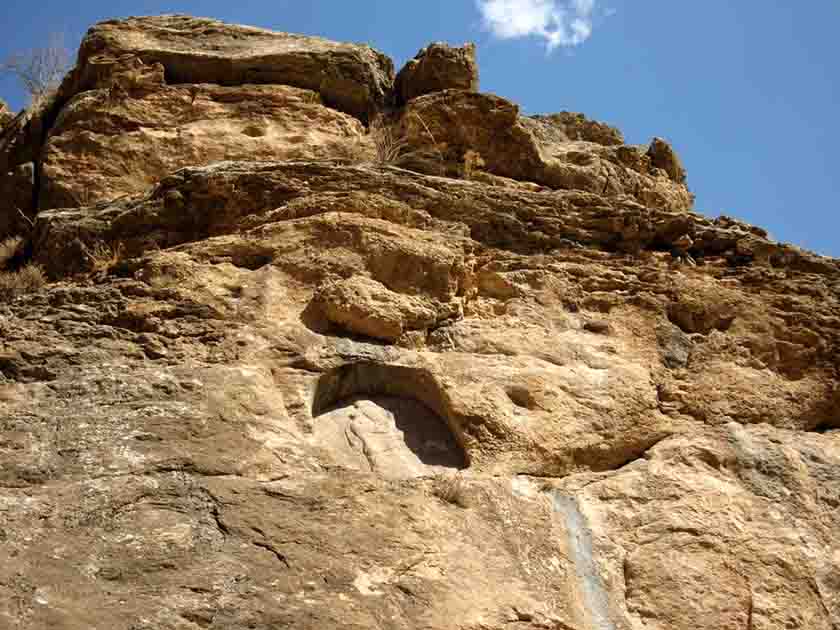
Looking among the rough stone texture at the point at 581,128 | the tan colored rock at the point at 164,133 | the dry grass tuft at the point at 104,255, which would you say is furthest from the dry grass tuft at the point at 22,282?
the rough stone texture at the point at 581,128

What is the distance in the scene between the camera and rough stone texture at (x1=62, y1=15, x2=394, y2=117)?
901cm

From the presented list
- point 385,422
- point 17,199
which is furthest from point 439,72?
point 385,422

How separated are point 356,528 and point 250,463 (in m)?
0.63

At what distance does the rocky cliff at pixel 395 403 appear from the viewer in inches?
155

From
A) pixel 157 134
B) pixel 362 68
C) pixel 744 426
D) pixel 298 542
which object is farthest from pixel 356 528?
pixel 362 68

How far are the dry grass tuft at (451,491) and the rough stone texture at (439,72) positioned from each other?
5641mm

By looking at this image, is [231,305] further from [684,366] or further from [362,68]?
[362,68]

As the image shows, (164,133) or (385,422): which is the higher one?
(164,133)

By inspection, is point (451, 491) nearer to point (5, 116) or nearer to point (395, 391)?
point (395, 391)

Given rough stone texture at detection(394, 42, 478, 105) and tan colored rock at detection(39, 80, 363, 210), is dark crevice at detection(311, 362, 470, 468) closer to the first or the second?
tan colored rock at detection(39, 80, 363, 210)

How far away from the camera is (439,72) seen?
9.41 metres

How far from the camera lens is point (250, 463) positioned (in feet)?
14.4

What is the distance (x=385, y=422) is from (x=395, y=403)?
0.20m

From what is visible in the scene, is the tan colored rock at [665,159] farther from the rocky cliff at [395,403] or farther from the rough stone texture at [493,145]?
the rocky cliff at [395,403]
